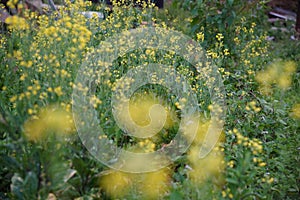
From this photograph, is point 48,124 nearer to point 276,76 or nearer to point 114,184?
point 114,184

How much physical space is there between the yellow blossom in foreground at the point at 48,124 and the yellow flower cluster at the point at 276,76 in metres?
2.34

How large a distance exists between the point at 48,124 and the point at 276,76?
2822 millimetres

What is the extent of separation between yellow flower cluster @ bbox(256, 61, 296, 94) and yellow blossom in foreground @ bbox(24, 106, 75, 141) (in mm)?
2341

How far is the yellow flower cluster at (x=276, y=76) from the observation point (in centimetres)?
390

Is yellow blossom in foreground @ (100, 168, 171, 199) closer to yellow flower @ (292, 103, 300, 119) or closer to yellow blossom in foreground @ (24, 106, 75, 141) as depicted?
yellow blossom in foreground @ (24, 106, 75, 141)

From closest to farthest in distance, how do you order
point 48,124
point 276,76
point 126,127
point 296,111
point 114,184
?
point 48,124, point 114,184, point 126,127, point 296,111, point 276,76

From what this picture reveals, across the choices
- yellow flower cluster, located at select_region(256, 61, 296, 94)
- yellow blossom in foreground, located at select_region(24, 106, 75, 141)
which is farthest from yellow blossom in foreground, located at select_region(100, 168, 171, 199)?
yellow flower cluster, located at select_region(256, 61, 296, 94)

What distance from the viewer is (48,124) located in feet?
6.37

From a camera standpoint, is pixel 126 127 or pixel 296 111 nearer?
pixel 126 127

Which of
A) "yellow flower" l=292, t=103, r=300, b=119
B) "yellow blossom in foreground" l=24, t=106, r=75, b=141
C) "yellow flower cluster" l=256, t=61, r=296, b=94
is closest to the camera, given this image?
"yellow blossom in foreground" l=24, t=106, r=75, b=141

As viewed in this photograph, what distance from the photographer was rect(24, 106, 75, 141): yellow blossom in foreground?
190 cm

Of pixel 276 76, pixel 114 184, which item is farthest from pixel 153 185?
pixel 276 76

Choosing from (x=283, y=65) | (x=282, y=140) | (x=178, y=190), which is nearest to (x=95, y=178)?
(x=178, y=190)

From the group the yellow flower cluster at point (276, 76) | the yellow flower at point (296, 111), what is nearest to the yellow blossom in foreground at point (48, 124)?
the yellow flower at point (296, 111)
